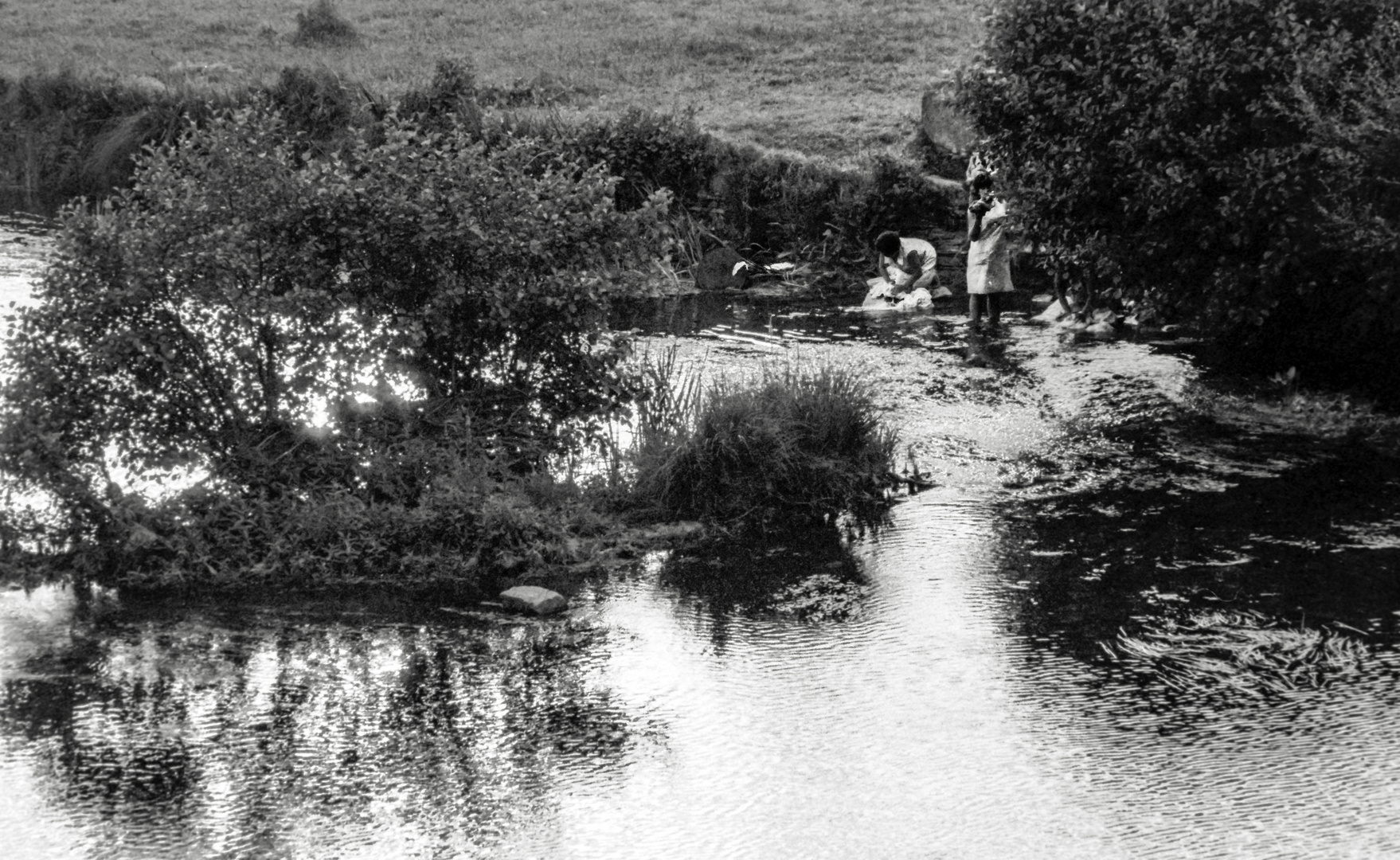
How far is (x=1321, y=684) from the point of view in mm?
6996

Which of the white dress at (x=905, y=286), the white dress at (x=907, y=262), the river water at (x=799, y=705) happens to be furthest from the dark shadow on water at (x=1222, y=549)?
the white dress at (x=907, y=262)

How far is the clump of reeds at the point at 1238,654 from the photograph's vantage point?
707 cm

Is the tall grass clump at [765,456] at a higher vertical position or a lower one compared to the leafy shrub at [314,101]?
lower

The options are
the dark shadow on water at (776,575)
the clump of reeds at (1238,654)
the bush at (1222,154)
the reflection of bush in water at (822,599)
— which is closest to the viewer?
the clump of reeds at (1238,654)

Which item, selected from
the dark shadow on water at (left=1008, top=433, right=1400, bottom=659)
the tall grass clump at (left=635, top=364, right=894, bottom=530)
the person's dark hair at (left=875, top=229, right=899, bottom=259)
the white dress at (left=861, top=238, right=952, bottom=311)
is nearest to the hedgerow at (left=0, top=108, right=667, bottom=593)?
the tall grass clump at (left=635, top=364, right=894, bottom=530)

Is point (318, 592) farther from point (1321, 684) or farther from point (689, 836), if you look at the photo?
point (1321, 684)

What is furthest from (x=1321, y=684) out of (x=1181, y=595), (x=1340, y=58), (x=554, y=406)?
(x=1340, y=58)

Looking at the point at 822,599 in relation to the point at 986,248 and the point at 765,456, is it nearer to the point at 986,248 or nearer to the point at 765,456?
the point at 765,456

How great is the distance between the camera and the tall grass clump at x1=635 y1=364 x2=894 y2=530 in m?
9.84

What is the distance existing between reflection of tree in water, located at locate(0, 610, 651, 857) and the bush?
6.81m

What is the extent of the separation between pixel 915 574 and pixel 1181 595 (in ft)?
5.03

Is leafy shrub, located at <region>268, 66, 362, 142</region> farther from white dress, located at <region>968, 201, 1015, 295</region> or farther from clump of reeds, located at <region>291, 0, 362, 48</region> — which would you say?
white dress, located at <region>968, 201, 1015, 295</region>

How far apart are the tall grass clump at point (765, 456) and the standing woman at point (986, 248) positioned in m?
5.99

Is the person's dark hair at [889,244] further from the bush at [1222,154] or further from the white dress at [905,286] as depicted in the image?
the bush at [1222,154]
